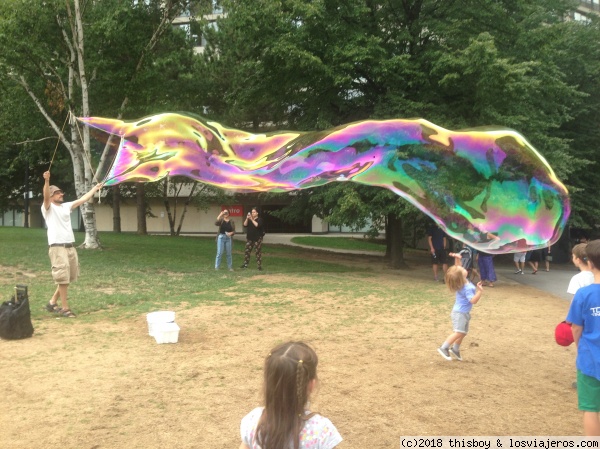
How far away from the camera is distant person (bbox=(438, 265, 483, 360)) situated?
7.51 meters

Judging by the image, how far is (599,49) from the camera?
25.7 meters

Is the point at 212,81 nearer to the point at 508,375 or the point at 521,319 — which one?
the point at 521,319

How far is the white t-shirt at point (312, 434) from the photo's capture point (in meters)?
2.56

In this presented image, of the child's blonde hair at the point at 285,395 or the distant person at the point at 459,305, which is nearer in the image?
the child's blonde hair at the point at 285,395

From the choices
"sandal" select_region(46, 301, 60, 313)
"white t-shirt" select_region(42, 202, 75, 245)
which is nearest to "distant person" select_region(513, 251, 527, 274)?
"sandal" select_region(46, 301, 60, 313)

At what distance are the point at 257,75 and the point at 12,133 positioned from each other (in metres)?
14.7

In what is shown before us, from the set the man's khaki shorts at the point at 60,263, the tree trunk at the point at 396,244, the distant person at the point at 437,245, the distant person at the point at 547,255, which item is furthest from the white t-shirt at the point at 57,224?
the distant person at the point at 547,255

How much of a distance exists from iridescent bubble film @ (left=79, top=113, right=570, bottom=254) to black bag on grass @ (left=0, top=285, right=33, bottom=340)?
91.5 inches

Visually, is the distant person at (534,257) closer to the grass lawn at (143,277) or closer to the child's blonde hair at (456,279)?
the grass lawn at (143,277)

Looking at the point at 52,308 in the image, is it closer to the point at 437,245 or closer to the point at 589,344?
the point at 589,344

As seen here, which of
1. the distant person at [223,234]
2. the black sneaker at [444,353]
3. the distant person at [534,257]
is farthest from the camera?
the distant person at [534,257]

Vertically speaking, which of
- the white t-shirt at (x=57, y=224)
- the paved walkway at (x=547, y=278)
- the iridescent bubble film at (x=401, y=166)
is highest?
the iridescent bubble film at (x=401, y=166)

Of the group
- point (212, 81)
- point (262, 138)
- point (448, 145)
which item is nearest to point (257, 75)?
point (212, 81)

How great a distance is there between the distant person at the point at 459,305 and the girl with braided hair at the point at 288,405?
5.28m
